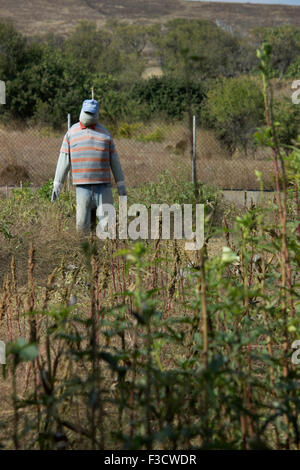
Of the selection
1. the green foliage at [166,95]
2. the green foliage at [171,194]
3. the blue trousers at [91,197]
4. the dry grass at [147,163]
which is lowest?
the blue trousers at [91,197]

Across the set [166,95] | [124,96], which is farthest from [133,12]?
[166,95]

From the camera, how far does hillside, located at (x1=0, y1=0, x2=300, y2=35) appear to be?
8138 centimetres

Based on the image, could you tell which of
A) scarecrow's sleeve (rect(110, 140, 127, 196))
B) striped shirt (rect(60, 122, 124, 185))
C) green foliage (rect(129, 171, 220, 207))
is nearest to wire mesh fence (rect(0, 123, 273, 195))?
green foliage (rect(129, 171, 220, 207))

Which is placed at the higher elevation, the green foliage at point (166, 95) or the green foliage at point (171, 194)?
the green foliage at point (166, 95)

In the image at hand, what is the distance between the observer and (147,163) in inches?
494

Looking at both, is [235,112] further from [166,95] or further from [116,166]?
[116,166]

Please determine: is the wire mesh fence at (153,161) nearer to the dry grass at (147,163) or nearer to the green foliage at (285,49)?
the dry grass at (147,163)

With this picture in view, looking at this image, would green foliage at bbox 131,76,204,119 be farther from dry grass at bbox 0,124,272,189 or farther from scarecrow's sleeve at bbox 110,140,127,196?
scarecrow's sleeve at bbox 110,140,127,196

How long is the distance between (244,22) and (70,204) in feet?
262

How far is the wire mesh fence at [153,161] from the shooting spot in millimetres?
11711

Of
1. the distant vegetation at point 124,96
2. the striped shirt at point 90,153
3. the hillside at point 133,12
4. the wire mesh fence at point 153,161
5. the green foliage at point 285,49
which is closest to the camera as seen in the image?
the striped shirt at point 90,153

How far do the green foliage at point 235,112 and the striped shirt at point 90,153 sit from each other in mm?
8595

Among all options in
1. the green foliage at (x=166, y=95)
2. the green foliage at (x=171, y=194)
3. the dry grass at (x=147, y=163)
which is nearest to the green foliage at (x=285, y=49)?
the green foliage at (x=166, y=95)

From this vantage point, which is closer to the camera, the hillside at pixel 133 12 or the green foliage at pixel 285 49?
the green foliage at pixel 285 49
